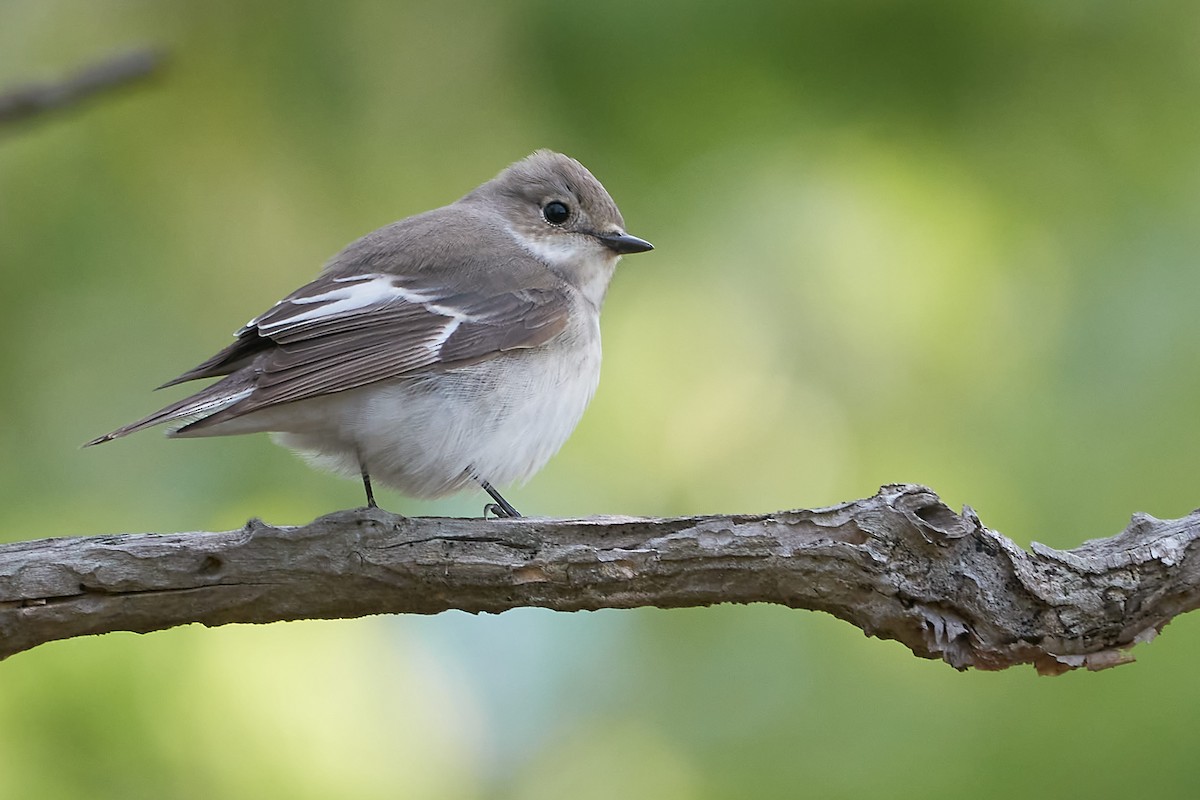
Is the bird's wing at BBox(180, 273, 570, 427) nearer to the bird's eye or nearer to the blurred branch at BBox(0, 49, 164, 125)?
the bird's eye

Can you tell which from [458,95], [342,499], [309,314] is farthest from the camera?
[458,95]

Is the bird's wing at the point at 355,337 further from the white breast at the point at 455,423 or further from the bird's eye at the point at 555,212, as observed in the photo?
the bird's eye at the point at 555,212

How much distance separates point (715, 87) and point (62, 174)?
2.01 m

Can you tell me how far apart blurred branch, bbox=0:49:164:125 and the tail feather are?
74cm

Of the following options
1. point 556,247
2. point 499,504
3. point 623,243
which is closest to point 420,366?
point 499,504

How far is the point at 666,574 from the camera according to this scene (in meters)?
2.77

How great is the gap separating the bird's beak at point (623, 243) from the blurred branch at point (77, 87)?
1.52 meters

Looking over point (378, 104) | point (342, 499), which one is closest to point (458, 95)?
point (378, 104)

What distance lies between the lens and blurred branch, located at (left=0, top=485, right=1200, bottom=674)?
2.70m

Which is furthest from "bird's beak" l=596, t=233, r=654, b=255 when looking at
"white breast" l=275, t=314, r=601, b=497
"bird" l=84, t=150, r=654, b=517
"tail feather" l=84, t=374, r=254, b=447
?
"tail feather" l=84, t=374, r=254, b=447

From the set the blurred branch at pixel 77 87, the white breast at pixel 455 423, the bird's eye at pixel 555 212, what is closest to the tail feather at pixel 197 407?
the white breast at pixel 455 423

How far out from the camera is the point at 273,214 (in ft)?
13.8

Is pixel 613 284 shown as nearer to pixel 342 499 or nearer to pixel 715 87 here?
pixel 715 87

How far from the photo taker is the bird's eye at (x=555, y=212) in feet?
14.1
